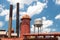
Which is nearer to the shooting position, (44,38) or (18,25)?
(44,38)

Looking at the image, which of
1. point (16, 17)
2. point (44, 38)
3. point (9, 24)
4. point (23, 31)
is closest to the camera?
point (44, 38)

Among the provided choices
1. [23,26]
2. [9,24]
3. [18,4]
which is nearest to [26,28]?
[23,26]

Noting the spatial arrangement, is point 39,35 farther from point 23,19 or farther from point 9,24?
point 9,24

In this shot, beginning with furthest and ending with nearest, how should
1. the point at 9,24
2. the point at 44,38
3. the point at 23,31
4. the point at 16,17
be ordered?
the point at 16,17 → the point at 9,24 → the point at 23,31 → the point at 44,38

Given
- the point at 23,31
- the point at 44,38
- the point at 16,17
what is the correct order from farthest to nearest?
the point at 16,17 → the point at 23,31 → the point at 44,38

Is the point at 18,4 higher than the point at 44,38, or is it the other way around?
the point at 18,4

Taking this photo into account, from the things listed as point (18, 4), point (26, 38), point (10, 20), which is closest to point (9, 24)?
point (10, 20)

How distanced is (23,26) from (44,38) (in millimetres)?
5741

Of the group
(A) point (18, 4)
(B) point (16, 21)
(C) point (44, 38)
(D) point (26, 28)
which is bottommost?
(C) point (44, 38)

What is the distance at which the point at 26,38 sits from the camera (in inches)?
904

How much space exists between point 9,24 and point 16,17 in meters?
3.13

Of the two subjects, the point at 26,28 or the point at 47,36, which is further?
the point at 26,28

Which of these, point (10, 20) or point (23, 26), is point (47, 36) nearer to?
point (23, 26)

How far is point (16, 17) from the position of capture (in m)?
38.4
